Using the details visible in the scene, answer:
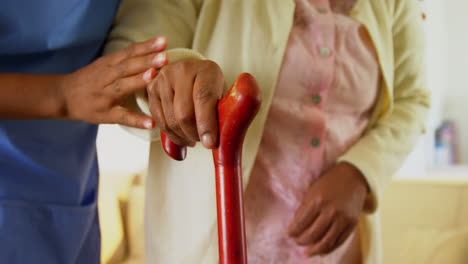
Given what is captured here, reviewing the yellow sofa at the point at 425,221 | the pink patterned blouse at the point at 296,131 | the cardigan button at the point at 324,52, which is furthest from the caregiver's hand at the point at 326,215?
the yellow sofa at the point at 425,221

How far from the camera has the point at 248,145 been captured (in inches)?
17.2

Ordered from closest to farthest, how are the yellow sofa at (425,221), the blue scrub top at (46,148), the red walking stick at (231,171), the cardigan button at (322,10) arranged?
the red walking stick at (231,171) < the blue scrub top at (46,148) < the cardigan button at (322,10) < the yellow sofa at (425,221)

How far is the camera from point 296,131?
47 cm

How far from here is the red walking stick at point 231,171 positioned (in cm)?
Answer: 25

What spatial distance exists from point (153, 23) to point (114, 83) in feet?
0.34

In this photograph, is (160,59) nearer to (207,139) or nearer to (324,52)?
(207,139)

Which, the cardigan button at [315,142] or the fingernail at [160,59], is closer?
the fingernail at [160,59]

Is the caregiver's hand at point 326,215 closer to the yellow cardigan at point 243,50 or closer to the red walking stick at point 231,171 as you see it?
the yellow cardigan at point 243,50

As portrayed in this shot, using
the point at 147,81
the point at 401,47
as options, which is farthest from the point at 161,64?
the point at 401,47

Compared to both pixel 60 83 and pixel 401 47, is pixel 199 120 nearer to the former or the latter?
pixel 60 83

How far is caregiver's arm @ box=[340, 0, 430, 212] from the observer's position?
523 millimetres

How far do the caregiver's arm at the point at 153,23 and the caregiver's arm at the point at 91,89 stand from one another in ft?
0.18

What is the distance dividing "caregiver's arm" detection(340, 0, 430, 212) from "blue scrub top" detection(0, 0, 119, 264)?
33 centimetres

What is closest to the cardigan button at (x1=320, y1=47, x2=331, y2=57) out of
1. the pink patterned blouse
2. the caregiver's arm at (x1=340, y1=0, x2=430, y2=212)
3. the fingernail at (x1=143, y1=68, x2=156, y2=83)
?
the pink patterned blouse
